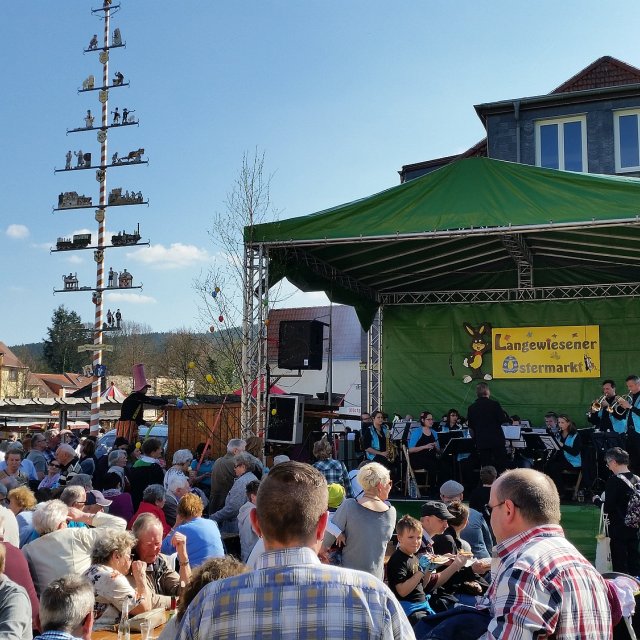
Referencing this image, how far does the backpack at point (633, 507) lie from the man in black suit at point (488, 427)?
3.14 m

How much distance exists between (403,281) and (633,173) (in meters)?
7.95

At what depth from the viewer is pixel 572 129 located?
Answer: 1914 centimetres

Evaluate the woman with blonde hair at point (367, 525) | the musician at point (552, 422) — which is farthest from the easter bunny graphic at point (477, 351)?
the woman with blonde hair at point (367, 525)

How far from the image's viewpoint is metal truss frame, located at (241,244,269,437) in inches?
395

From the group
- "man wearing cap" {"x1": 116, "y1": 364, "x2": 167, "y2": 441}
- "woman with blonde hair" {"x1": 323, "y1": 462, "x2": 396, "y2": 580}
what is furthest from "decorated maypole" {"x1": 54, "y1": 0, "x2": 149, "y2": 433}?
"woman with blonde hair" {"x1": 323, "y1": 462, "x2": 396, "y2": 580}

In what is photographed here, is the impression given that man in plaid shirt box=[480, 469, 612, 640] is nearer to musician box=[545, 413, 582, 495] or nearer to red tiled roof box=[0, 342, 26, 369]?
musician box=[545, 413, 582, 495]

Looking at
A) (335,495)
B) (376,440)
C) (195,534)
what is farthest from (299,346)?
(195,534)

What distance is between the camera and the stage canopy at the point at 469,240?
8.88 meters

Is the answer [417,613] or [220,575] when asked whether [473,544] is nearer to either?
[417,613]

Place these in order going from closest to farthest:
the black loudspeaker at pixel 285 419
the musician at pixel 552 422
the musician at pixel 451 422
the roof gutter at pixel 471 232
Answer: the roof gutter at pixel 471 232 → the black loudspeaker at pixel 285 419 → the musician at pixel 552 422 → the musician at pixel 451 422

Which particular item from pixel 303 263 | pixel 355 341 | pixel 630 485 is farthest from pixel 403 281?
pixel 355 341

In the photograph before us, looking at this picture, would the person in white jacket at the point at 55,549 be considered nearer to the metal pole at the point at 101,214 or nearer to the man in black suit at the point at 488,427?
the man in black suit at the point at 488,427

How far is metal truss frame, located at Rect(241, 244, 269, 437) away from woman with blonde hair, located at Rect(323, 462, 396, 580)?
5.10 metres

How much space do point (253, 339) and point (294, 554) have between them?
8376 millimetres
